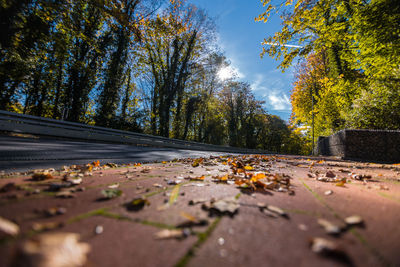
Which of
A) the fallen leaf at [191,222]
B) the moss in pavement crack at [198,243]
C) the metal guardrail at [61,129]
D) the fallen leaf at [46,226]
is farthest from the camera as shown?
the metal guardrail at [61,129]

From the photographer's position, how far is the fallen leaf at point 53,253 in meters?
0.52

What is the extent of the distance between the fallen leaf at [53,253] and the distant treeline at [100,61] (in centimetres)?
788

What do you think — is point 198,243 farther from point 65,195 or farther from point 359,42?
point 359,42

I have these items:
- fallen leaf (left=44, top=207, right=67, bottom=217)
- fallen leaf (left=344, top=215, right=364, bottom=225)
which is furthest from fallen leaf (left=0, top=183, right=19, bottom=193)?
fallen leaf (left=344, top=215, right=364, bottom=225)

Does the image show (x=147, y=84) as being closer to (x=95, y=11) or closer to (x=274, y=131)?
(x=95, y=11)

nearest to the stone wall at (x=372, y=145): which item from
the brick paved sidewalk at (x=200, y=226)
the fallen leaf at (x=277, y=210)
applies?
the brick paved sidewalk at (x=200, y=226)

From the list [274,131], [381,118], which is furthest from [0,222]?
[274,131]

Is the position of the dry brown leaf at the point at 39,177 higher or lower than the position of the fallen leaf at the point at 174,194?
higher

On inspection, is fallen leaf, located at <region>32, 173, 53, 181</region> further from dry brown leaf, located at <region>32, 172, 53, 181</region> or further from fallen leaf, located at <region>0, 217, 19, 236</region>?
fallen leaf, located at <region>0, 217, 19, 236</region>

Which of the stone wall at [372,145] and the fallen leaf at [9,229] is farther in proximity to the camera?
the stone wall at [372,145]

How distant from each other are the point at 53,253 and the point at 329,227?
1.22 metres

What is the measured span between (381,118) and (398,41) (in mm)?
5978

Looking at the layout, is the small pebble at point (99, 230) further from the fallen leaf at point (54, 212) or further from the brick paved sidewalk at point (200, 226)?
the fallen leaf at point (54, 212)

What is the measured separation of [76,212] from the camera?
1018mm
